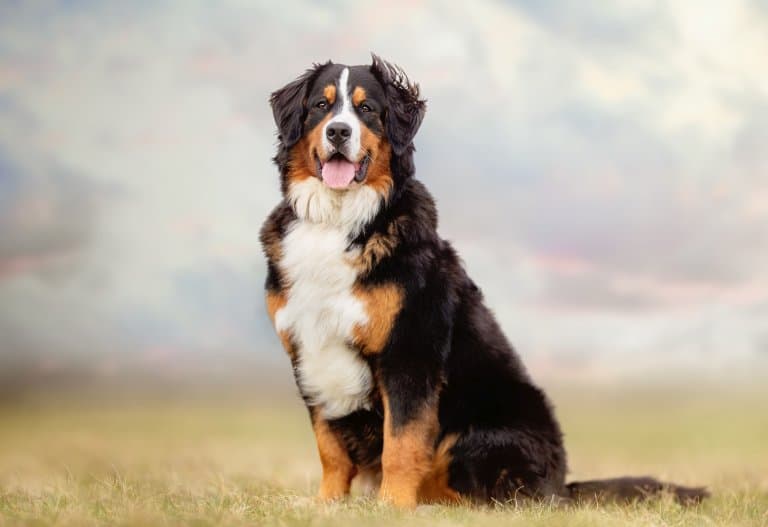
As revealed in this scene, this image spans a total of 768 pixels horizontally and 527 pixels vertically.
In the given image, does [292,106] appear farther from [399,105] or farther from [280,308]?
[280,308]

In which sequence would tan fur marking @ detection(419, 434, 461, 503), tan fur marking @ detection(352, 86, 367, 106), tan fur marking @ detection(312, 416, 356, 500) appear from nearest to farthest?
tan fur marking @ detection(352, 86, 367, 106) < tan fur marking @ detection(419, 434, 461, 503) < tan fur marking @ detection(312, 416, 356, 500)

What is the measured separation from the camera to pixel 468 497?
589 cm

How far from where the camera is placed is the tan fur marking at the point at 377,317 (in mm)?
5559

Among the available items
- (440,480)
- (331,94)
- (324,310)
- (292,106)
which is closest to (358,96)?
(331,94)

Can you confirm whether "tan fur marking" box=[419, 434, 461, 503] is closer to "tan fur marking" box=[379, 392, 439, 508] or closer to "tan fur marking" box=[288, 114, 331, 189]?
"tan fur marking" box=[379, 392, 439, 508]

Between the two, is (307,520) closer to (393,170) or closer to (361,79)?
(393,170)

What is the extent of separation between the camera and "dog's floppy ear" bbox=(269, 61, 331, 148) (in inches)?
230

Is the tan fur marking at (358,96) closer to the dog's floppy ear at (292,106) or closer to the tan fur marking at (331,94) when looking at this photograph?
the tan fur marking at (331,94)

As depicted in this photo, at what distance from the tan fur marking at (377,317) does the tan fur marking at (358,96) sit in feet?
3.75

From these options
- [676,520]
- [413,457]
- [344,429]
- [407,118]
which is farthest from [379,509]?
[407,118]

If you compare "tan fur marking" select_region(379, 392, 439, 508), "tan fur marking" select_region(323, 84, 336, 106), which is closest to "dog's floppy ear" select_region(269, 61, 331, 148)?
"tan fur marking" select_region(323, 84, 336, 106)

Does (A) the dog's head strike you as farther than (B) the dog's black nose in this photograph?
Yes

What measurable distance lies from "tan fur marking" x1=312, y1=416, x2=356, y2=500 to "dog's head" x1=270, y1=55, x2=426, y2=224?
1513mm

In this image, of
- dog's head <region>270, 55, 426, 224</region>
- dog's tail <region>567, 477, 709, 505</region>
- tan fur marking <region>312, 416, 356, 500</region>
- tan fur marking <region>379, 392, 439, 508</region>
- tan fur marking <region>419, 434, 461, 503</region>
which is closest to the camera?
tan fur marking <region>379, 392, 439, 508</region>
